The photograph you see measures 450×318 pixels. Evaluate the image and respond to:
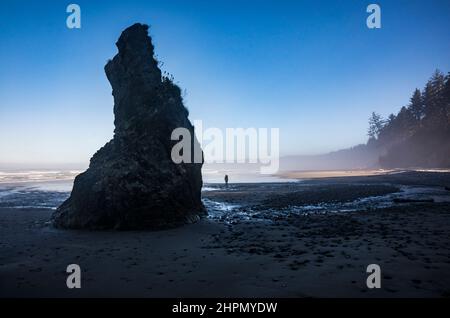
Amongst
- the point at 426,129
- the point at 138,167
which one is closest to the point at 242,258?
the point at 138,167

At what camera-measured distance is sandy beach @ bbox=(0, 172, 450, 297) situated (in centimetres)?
652

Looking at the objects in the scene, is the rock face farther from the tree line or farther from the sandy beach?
the tree line

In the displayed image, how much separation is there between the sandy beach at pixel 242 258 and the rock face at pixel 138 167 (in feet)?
4.11

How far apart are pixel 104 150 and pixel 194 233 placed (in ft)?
26.8

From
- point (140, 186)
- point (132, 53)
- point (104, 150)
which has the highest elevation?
point (132, 53)

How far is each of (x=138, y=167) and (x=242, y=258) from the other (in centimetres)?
876

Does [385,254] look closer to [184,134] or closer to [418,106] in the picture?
[184,134]

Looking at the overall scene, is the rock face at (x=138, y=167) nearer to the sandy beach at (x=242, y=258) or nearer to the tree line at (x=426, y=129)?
the sandy beach at (x=242, y=258)

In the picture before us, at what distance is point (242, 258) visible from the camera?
8977mm

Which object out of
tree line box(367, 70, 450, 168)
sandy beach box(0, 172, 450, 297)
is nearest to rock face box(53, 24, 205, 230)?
sandy beach box(0, 172, 450, 297)

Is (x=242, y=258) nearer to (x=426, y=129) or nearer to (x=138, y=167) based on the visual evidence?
(x=138, y=167)

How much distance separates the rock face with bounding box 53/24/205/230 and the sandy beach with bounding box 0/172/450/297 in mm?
1254
